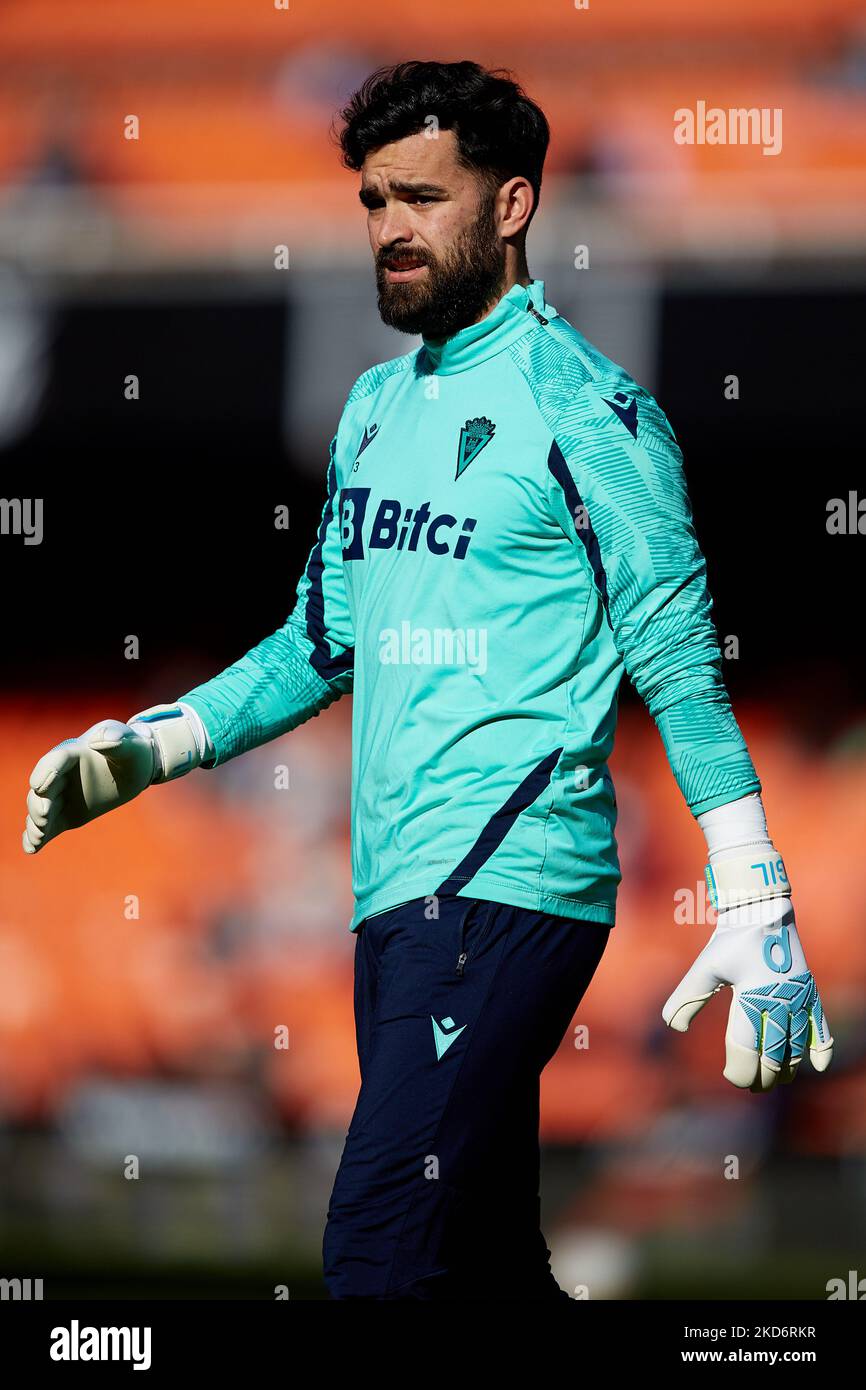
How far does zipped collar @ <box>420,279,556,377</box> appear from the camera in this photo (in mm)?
3035

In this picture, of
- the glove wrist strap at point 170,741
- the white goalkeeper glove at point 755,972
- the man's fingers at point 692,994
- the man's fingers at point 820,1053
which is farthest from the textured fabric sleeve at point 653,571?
the glove wrist strap at point 170,741

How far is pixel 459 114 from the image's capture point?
3062 millimetres

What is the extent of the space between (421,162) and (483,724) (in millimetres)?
922

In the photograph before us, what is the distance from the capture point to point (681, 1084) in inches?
236

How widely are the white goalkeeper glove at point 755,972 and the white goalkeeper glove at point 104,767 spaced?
935 mm

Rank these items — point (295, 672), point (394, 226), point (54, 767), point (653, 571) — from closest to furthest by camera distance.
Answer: point (653, 571)
point (54, 767)
point (394, 226)
point (295, 672)

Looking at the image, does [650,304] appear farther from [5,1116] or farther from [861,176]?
[5,1116]

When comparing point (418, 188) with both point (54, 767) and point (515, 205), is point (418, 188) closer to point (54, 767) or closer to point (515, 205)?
point (515, 205)

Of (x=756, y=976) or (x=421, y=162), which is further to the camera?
(x=421, y=162)

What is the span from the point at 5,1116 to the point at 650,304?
11.1ft

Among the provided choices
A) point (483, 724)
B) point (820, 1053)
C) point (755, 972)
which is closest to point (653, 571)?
point (483, 724)

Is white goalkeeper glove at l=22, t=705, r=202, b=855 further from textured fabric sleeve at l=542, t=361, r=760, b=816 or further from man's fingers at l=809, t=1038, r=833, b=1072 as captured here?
man's fingers at l=809, t=1038, r=833, b=1072

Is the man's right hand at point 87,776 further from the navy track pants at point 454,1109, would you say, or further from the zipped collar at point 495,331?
the zipped collar at point 495,331

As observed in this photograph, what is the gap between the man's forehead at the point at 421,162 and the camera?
9.96ft
